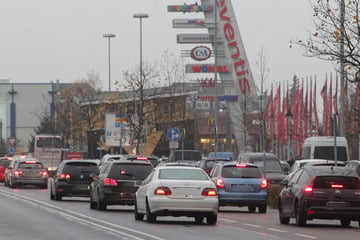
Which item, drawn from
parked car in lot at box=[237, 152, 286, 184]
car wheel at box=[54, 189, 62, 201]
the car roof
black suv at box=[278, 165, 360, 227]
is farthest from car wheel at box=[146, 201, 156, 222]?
parked car in lot at box=[237, 152, 286, 184]

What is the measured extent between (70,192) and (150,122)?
3067 cm

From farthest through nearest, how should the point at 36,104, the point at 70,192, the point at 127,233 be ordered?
the point at 36,104 → the point at 70,192 → the point at 127,233

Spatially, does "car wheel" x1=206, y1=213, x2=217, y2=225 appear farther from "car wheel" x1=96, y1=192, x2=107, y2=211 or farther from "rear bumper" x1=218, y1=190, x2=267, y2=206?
"car wheel" x1=96, y1=192, x2=107, y2=211

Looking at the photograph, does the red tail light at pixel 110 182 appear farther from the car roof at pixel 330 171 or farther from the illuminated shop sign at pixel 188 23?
the illuminated shop sign at pixel 188 23

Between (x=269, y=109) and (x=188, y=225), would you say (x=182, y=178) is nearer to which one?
(x=188, y=225)

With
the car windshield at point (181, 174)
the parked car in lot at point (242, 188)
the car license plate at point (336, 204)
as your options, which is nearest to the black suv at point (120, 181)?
the parked car in lot at point (242, 188)

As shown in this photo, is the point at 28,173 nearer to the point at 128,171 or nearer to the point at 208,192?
the point at 128,171

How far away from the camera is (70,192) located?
40.6 metres

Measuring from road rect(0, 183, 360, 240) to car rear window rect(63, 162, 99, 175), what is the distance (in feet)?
23.1

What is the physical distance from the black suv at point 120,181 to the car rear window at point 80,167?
7999 mm

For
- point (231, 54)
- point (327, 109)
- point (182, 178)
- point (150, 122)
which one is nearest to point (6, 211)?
point (182, 178)

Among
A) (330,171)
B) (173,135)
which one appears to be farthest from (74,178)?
(330,171)

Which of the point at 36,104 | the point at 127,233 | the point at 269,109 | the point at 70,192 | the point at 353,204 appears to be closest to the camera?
the point at 127,233

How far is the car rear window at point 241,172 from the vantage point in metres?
33.5
